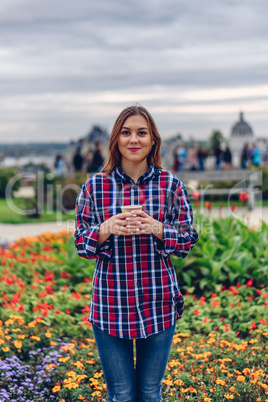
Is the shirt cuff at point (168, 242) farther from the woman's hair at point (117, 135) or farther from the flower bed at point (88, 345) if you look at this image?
the flower bed at point (88, 345)

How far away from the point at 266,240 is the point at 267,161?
67.2ft

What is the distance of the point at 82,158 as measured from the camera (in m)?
17.0

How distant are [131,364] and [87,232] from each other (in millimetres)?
642

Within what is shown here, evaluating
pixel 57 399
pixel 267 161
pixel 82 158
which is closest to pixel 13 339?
pixel 57 399

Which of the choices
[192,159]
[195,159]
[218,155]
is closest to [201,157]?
[195,159]

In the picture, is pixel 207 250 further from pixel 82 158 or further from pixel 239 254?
pixel 82 158

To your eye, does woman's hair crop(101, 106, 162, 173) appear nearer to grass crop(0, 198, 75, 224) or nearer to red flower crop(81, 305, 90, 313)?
red flower crop(81, 305, 90, 313)

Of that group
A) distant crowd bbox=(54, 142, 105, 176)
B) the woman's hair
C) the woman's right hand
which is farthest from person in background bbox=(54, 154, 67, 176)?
the woman's right hand

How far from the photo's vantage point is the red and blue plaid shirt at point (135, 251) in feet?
7.09

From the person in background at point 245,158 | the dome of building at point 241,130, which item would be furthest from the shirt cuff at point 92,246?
the dome of building at point 241,130

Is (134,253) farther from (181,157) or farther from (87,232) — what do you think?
(181,157)

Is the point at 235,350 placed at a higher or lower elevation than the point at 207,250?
lower

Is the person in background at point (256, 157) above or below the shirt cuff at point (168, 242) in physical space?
above

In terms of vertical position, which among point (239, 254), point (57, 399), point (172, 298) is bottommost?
point (57, 399)
